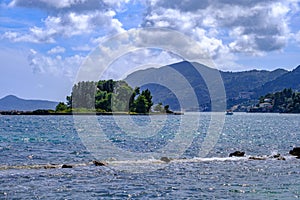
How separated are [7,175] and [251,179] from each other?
17552 mm

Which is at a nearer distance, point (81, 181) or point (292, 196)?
point (292, 196)

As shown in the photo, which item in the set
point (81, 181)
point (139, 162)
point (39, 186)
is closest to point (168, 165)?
point (139, 162)

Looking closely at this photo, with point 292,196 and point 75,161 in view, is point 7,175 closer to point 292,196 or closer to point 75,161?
point 75,161

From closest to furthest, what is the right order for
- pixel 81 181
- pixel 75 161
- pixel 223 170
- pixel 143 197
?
pixel 143 197 → pixel 81 181 → pixel 223 170 → pixel 75 161

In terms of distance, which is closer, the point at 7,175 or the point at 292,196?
the point at 292,196

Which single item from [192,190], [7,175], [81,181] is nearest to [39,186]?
[81,181]

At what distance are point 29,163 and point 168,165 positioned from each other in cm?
1255

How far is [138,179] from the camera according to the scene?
35.0 metres

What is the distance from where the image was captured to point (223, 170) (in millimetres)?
41062

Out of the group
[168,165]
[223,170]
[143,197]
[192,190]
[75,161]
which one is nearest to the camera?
[143,197]

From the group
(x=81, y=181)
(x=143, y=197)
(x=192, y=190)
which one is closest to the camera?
(x=143, y=197)

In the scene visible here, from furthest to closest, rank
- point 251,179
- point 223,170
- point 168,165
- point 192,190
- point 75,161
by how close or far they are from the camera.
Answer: point 75,161 → point 168,165 → point 223,170 → point 251,179 → point 192,190

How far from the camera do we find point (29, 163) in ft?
149

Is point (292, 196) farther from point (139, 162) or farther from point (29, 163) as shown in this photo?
point (29, 163)
